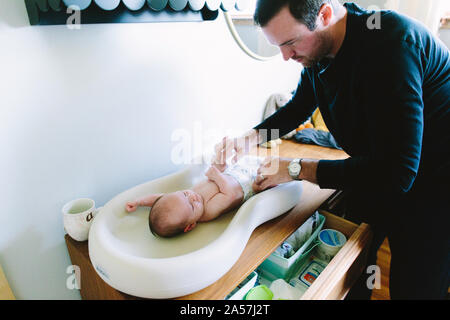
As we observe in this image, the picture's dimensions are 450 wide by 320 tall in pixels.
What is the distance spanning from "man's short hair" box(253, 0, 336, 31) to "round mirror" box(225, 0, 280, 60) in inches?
19.0

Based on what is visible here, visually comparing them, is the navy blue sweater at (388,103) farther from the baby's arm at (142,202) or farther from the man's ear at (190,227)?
the baby's arm at (142,202)

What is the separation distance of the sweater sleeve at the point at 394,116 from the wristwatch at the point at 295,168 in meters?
0.20

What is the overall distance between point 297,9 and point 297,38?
78 millimetres

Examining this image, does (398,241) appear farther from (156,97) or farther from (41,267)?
(41,267)

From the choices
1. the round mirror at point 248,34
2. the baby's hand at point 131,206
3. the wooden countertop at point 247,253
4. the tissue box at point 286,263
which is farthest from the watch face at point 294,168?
the round mirror at point 248,34

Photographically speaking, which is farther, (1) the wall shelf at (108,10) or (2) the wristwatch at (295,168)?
(2) the wristwatch at (295,168)

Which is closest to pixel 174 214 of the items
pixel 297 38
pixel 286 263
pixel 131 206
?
pixel 131 206

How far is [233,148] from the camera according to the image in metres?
1.11

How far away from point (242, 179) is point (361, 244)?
0.46 metres

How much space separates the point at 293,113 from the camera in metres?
1.17

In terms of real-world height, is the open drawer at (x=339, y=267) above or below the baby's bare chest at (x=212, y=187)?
below

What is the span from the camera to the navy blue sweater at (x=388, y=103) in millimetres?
696

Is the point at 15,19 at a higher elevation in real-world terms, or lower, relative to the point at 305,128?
higher
